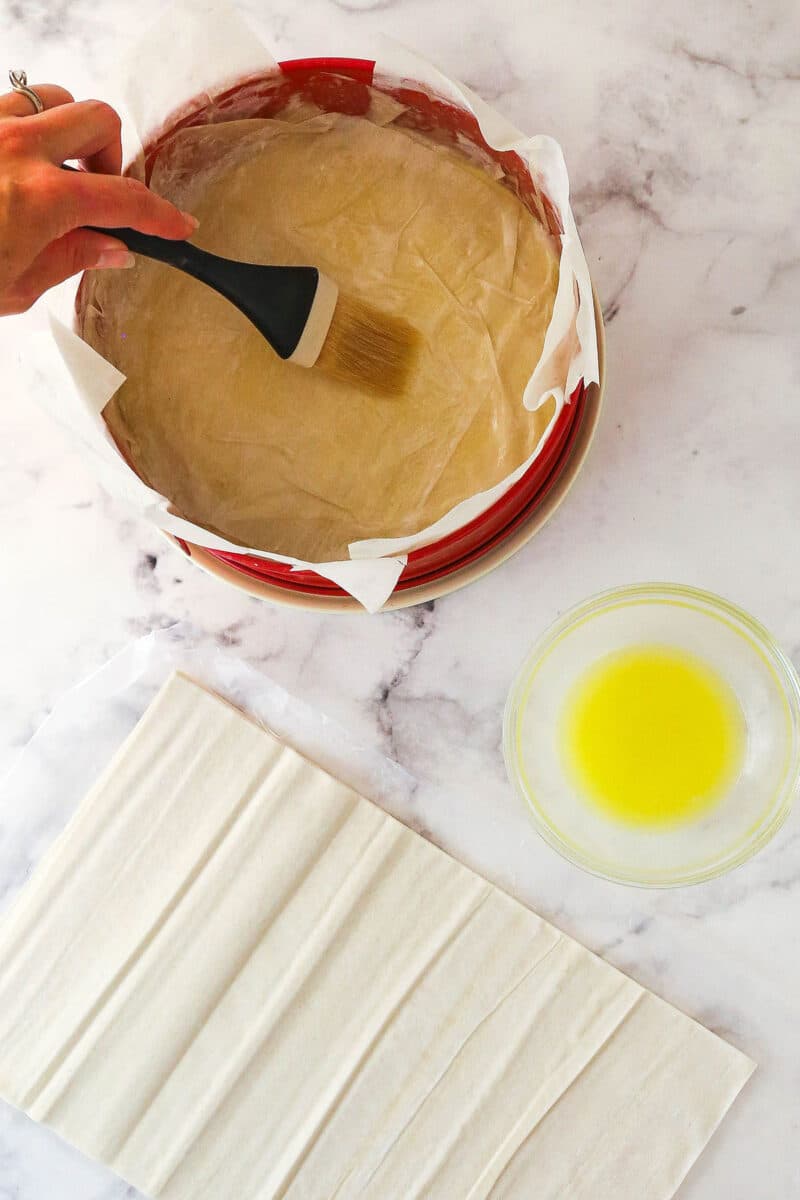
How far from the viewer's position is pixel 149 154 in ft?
1.82

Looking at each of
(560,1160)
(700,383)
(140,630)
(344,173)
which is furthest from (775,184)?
(560,1160)

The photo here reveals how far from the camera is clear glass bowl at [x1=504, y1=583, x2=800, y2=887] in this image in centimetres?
63

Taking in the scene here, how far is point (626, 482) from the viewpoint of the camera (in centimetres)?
64

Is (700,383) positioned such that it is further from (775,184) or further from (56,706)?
(56,706)

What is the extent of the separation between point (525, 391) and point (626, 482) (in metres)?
0.15

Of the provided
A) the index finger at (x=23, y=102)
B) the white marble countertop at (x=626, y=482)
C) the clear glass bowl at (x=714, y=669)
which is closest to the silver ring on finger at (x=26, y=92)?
the index finger at (x=23, y=102)

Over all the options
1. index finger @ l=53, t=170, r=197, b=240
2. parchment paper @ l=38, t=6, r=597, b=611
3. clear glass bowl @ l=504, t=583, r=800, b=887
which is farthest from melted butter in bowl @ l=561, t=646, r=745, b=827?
index finger @ l=53, t=170, r=197, b=240

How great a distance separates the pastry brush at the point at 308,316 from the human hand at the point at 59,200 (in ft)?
0.05

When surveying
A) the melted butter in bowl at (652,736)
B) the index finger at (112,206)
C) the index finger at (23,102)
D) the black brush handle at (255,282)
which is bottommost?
the melted butter in bowl at (652,736)

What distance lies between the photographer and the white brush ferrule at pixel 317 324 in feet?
1.82

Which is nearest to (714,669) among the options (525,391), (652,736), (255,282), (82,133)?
(652,736)

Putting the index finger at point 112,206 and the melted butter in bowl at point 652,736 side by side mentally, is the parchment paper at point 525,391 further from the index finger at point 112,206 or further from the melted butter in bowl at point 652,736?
the melted butter in bowl at point 652,736

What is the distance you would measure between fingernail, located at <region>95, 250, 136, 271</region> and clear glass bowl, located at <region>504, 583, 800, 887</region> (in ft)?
1.11

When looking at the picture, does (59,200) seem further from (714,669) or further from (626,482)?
(714,669)
